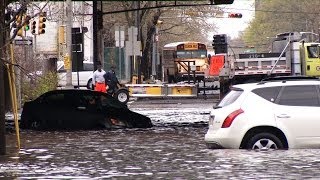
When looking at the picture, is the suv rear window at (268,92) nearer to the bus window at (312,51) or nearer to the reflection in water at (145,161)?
the reflection in water at (145,161)

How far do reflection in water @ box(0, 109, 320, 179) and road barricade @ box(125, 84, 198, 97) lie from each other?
68.4 feet

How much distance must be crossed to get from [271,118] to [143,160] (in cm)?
237

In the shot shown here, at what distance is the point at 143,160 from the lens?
14297mm

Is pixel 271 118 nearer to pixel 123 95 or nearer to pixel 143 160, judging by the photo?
pixel 143 160

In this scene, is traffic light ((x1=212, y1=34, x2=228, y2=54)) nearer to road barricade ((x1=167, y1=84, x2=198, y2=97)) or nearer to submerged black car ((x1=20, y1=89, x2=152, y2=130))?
road barricade ((x1=167, y1=84, x2=198, y2=97))

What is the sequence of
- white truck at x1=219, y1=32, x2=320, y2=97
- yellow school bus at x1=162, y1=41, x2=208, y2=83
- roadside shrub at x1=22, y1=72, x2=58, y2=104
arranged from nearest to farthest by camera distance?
roadside shrub at x1=22, y1=72, x2=58, y2=104 → white truck at x1=219, y1=32, x2=320, y2=97 → yellow school bus at x1=162, y1=41, x2=208, y2=83

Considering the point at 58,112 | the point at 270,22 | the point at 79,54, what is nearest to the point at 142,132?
the point at 58,112

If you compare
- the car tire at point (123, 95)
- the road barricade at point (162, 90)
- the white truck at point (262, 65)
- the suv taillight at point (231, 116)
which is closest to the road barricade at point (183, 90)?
the road barricade at point (162, 90)

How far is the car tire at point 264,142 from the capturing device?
14.7 m

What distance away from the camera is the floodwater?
40.3ft

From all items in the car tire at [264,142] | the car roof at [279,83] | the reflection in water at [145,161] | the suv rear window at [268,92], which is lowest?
the reflection in water at [145,161]

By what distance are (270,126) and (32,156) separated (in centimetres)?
449

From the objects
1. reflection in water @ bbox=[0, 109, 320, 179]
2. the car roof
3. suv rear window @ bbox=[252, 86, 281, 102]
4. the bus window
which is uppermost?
the bus window

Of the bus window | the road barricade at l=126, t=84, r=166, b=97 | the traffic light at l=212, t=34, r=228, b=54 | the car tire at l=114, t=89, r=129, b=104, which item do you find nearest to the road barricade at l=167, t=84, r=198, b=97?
the road barricade at l=126, t=84, r=166, b=97
